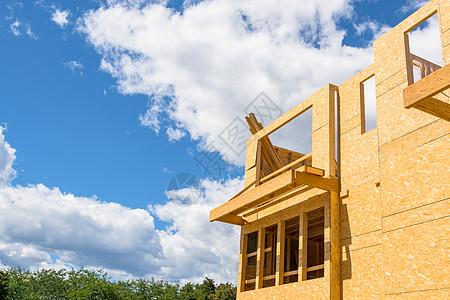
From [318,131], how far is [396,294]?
5857mm

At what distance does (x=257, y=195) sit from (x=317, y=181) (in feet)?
6.86

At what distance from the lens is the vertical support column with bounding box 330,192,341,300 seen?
36.3 ft

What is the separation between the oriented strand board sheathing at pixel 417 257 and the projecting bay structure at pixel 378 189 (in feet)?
0.07


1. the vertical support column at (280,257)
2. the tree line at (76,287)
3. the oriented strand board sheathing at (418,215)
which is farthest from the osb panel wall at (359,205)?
the tree line at (76,287)

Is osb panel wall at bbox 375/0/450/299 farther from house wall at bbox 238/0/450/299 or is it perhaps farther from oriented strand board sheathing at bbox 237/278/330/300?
oriented strand board sheathing at bbox 237/278/330/300

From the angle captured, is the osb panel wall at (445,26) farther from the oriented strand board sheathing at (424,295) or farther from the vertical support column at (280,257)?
the vertical support column at (280,257)

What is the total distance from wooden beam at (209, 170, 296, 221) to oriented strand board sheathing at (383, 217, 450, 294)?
305 cm

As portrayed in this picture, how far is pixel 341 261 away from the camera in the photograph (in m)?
11.4

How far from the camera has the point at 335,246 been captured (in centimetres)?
1152

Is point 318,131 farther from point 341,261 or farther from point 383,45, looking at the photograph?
point 341,261

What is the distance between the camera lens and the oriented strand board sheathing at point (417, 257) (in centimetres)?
849

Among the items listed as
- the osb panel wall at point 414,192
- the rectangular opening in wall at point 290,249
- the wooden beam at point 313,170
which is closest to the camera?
the osb panel wall at point 414,192

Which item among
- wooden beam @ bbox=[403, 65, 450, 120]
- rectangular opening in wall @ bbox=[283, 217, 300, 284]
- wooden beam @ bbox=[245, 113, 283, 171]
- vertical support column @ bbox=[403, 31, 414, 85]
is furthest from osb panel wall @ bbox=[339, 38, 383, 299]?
wooden beam @ bbox=[245, 113, 283, 171]

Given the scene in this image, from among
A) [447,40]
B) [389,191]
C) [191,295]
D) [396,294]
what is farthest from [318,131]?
[191,295]
